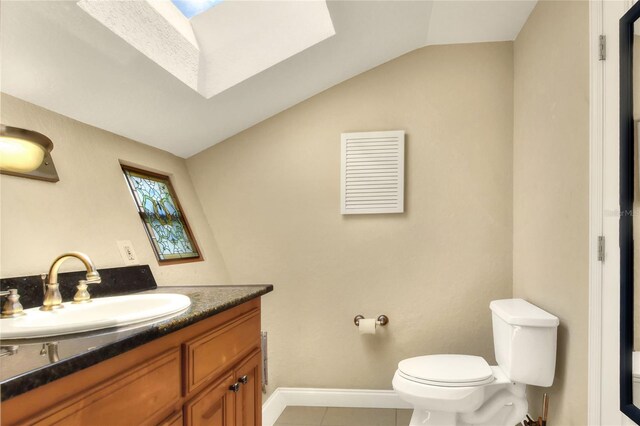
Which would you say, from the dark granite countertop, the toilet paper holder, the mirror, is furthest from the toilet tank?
the dark granite countertop

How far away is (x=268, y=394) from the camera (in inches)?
100

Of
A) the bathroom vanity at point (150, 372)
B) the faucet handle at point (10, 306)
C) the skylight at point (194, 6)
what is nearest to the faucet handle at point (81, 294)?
the faucet handle at point (10, 306)

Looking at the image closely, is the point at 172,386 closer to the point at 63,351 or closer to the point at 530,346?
the point at 63,351

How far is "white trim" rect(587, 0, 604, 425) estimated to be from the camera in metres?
1.50

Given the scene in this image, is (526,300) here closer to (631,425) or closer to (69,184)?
(631,425)

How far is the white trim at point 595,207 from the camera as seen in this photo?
150 cm

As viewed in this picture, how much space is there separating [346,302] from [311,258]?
1.16 feet

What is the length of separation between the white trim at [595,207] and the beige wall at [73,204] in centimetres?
179

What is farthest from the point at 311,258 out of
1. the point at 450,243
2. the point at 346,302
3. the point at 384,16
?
the point at 384,16

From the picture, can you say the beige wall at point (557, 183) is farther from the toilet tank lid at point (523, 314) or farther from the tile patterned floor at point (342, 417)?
the tile patterned floor at point (342, 417)

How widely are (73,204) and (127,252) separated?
326 mm

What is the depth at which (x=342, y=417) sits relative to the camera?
246cm

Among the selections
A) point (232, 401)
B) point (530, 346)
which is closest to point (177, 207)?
point (232, 401)

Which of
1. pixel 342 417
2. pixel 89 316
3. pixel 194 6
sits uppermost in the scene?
pixel 194 6
